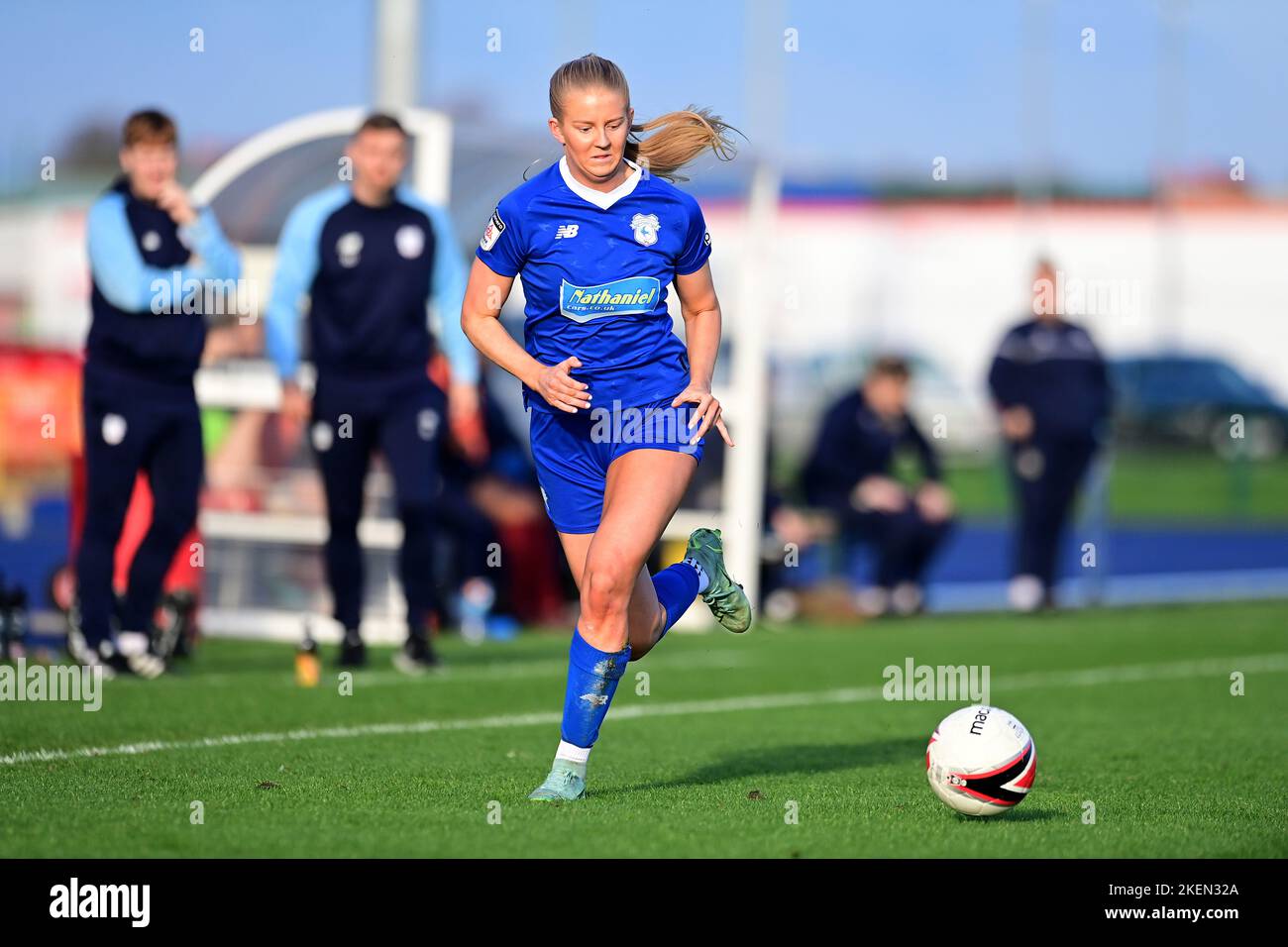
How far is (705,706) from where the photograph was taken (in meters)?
9.30

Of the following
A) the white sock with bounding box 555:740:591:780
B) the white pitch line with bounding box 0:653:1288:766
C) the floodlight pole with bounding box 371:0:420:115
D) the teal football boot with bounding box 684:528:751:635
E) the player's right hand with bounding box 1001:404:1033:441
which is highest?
the floodlight pole with bounding box 371:0:420:115

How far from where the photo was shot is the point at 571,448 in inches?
244

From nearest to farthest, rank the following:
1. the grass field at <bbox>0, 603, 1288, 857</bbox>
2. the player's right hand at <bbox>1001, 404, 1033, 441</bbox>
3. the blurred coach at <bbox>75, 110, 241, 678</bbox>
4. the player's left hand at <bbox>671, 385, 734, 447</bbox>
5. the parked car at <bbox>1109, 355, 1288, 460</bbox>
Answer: the grass field at <bbox>0, 603, 1288, 857</bbox>
the player's left hand at <bbox>671, 385, 734, 447</bbox>
the blurred coach at <bbox>75, 110, 241, 678</bbox>
the player's right hand at <bbox>1001, 404, 1033, 441</bbox>
the parked car at <bbox>1109, 355, 1288, 460</bbox>

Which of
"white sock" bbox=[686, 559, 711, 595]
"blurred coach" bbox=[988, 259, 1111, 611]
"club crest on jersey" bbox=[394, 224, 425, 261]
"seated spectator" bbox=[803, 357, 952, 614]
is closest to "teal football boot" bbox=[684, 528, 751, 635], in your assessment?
"white sock" bbox=[686, 559, 711, 595]

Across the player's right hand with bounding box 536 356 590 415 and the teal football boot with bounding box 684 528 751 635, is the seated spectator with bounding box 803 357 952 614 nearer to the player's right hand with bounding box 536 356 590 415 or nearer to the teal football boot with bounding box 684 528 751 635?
the teal football boot with bounding box 684 528 751 635

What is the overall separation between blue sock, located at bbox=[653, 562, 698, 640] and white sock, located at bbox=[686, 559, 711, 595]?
0.05 ft

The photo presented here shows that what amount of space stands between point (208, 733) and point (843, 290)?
34.1 metres

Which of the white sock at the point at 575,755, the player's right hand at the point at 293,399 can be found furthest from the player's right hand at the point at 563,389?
A: the player's right hand at the point at 293,399

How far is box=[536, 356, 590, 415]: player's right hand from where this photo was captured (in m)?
5.84

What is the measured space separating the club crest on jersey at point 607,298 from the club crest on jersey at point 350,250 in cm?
420

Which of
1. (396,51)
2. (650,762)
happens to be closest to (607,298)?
(650,762)

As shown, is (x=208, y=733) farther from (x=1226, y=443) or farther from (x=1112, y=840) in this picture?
(x=1226, y=443)

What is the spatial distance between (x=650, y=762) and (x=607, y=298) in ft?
6.43
